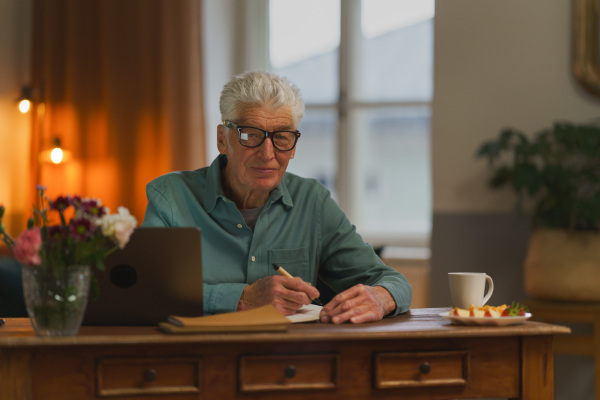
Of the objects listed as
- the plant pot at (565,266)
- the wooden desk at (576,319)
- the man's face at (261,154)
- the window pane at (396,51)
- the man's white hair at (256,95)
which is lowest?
the wooden desk at (576,319)

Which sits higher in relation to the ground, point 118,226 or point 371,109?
point 371,109

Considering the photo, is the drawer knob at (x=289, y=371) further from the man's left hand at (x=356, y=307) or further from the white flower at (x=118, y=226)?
the white flower at (x=118, y=226)

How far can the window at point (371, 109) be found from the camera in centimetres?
410

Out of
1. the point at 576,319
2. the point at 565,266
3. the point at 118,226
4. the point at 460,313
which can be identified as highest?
the point at 118,226

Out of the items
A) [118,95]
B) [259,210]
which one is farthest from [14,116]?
[259,210]

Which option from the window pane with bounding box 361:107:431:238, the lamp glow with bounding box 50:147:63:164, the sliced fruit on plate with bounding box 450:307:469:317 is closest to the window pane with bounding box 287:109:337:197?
the window pane with bounding box 361:107:431:238

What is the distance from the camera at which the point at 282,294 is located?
1608mm

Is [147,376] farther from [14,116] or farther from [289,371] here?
[14,116]

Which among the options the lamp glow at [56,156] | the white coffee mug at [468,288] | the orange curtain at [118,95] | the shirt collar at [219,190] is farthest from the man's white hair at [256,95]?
the lamp glow at [56,156]

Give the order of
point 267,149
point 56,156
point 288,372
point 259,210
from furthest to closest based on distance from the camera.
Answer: point 56,156, point 259,210, point 267,149, point 288,372

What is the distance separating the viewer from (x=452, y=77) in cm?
357

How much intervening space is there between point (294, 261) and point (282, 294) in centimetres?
36

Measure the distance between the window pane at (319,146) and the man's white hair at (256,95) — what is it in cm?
229

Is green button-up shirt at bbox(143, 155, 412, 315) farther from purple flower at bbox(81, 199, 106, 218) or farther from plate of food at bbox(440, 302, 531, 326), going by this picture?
purple flower at bbox(81, 199, 106, 218)
